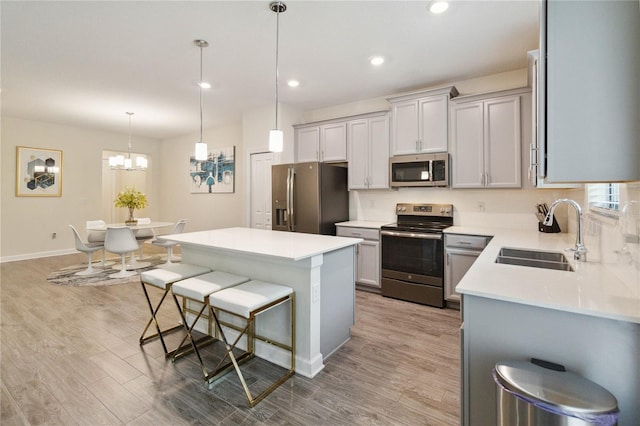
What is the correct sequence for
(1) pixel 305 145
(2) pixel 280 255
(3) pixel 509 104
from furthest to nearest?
(1) pixel 305 145, (3) pixel 509 104, (2) pixel 280 255

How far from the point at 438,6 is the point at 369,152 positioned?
6.76ft

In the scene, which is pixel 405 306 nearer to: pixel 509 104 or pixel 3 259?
pixel 509 104

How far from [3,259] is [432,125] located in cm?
786

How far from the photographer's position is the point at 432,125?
376 cm

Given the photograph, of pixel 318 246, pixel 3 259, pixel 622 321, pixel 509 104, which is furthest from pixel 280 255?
pixel 3 259

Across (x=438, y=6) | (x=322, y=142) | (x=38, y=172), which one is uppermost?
(x=438, y=6)

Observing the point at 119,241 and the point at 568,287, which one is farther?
the point at 119,241

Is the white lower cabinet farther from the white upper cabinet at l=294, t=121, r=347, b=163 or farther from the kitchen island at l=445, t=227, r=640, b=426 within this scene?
the kitchen island at l=445, t=227, r=640, b=426

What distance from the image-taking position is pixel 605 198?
1.95m

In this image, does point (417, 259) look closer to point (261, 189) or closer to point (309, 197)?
point (309, 197)

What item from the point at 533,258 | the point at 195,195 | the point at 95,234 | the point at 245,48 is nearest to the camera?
the point at 533,258

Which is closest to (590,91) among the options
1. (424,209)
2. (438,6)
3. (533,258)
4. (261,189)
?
(533,258)

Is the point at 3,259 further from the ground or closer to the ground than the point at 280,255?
closer to the ground

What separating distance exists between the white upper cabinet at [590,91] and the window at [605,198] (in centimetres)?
70
